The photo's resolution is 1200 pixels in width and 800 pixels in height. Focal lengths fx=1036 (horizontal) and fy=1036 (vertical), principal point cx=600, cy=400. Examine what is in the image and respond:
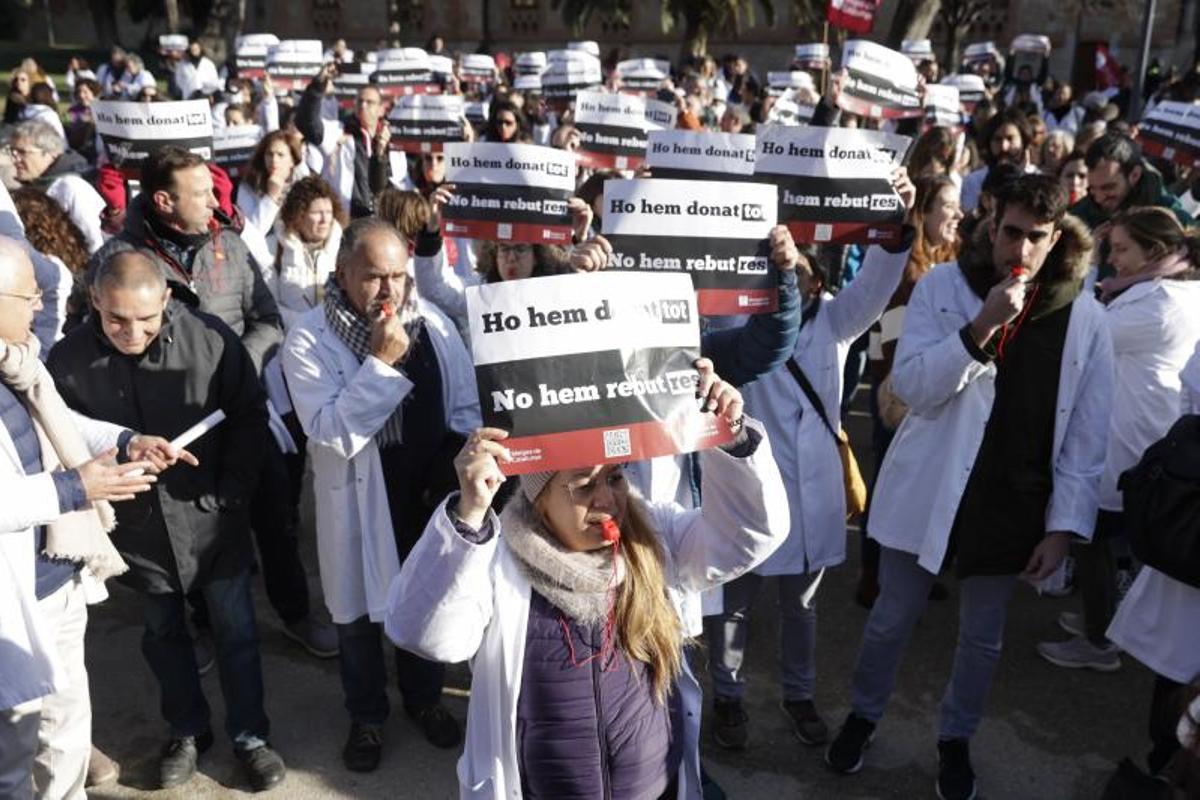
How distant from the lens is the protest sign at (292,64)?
12.5 metres

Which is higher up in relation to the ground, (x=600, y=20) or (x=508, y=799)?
(x=600, y=20)

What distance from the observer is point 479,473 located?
2090 mm

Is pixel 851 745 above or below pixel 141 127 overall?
below

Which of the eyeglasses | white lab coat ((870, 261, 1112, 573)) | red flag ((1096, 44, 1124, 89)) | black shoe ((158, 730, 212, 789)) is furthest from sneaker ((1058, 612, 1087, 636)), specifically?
red flag ((1096, 44, 1124, 89))

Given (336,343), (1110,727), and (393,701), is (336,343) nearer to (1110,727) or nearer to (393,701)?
(393,701)

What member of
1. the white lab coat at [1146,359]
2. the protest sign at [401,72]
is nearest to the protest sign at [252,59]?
the protest sign at [401,72]

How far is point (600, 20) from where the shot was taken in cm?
3866

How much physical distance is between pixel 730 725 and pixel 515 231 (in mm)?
2464

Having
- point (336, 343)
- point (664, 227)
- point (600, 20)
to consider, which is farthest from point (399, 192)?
point (600, 20)

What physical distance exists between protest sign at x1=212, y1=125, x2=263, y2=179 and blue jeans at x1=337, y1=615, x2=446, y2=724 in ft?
15.2

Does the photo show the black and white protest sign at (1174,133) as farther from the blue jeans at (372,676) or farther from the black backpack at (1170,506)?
the blue jeans at (372,676)

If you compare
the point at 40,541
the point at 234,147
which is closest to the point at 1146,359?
the point at 40,541

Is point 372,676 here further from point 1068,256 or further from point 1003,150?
point 1003,150

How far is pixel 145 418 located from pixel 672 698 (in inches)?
85.2
